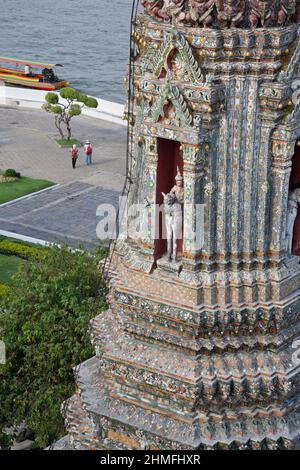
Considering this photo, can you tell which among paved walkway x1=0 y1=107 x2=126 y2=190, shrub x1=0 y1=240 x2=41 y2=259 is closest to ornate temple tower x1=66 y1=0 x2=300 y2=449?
shrub x1=0 y1=240 x2=41 y2=259

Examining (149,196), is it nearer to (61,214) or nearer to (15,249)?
(15,249)

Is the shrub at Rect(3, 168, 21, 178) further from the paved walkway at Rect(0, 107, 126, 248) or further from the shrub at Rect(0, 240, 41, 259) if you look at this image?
the shrub at Rect(0, 240, 41, 259)

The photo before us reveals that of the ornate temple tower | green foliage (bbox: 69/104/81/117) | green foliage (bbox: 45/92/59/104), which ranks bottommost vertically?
green foliage (bbox: 69/104/81/117)

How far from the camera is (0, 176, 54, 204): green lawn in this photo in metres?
43.4

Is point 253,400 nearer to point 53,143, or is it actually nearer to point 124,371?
point 124,371

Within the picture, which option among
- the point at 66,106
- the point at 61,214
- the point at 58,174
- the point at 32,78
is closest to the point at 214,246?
the point at 61,214

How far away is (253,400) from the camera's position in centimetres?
1469

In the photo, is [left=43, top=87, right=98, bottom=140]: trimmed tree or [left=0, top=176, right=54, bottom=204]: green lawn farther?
[left=43, top=87, right=98, bottom=140]: trimmed tree

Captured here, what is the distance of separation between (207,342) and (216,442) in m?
1.36

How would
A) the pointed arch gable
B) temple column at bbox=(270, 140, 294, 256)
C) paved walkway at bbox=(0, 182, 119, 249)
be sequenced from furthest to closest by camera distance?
paved walkway at bbox=(0, 182, 119, 249)
temple column at bbox=(270, 140, 294, 256)
the pointed arch gable

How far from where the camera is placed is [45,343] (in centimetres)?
2281

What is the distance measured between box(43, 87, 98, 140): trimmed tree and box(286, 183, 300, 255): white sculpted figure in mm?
37108

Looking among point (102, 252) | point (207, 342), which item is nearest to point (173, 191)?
point (207, 342)

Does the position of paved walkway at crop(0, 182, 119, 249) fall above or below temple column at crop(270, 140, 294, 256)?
below
